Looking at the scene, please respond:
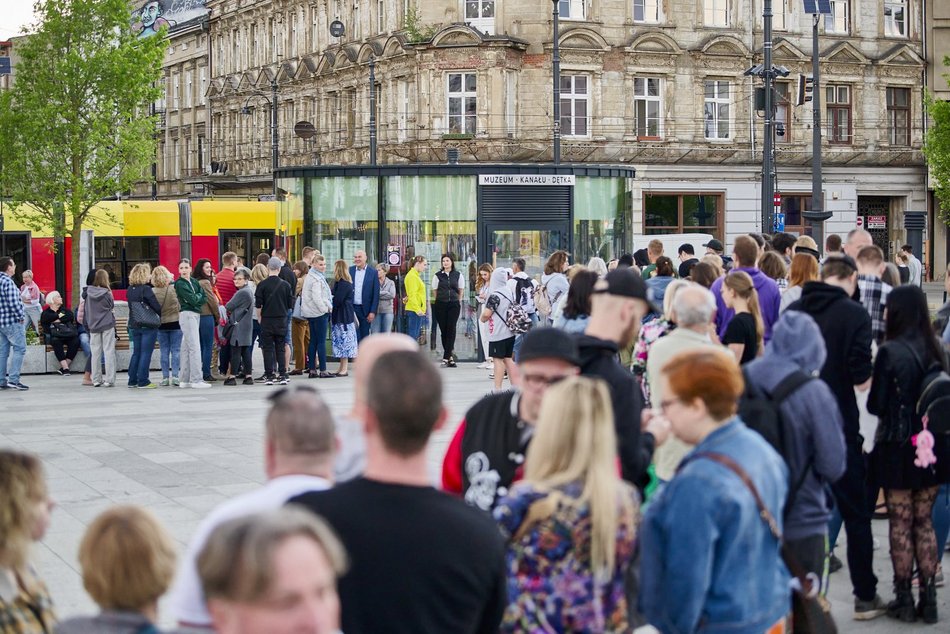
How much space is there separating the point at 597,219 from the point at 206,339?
759 centimetres

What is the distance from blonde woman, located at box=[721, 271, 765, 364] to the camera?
357 inches

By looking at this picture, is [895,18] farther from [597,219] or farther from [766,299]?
[766,299]

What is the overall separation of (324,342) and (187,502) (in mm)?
10620

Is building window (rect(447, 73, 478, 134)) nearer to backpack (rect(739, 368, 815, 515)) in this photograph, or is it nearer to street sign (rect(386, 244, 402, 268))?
street sign (rect(386, 244, 402, 268))

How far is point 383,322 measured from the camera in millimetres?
23484

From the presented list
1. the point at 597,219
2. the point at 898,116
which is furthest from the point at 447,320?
the point at 898,116

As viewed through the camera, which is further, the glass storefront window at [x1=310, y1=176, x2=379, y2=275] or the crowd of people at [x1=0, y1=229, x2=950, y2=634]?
the glass storefront window at [x1=310, y1=176, x2=379, y2=275]

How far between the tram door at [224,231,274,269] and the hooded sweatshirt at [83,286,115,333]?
16741 mm

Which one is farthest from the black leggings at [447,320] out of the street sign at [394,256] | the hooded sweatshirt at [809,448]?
the hooded sweatshirt at [809,448]

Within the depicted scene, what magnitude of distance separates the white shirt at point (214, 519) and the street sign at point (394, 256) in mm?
20027

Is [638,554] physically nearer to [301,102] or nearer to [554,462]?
[554,462]

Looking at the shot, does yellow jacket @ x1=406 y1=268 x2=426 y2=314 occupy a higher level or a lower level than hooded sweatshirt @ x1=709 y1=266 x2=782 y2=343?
lower

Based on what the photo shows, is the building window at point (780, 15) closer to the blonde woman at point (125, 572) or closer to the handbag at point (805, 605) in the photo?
the handbag at point (805, 605)

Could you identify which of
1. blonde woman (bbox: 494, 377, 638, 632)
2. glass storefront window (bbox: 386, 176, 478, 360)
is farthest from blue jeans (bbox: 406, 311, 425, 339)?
blonde woman (bbox: 494, 377, 638, 632)
